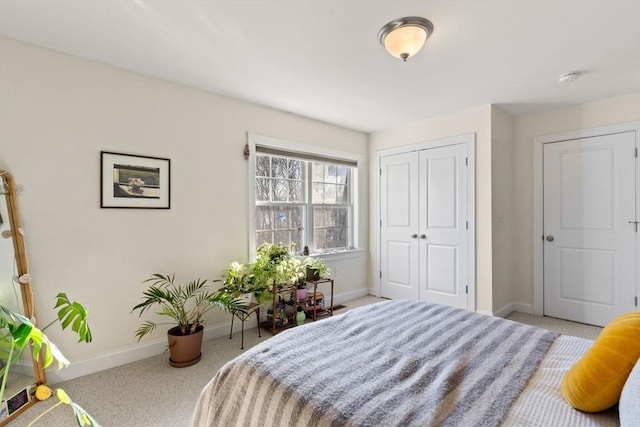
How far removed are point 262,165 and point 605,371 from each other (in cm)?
311

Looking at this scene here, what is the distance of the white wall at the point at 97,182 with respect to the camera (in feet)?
6.86

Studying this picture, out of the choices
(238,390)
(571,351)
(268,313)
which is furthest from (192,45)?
(571,351)

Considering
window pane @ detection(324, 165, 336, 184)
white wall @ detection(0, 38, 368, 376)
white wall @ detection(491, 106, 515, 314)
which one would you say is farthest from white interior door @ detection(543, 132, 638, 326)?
white wall @ detection(0, 38, 368, 376)

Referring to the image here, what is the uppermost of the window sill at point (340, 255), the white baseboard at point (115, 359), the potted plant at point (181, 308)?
the window sill at point (340, 255)

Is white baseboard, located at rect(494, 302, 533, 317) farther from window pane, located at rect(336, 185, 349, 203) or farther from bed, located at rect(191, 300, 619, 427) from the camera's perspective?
window pane, located at rect(336, 185, 349, 203)

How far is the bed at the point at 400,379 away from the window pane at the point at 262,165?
2.17 m

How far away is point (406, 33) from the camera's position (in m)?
1.83

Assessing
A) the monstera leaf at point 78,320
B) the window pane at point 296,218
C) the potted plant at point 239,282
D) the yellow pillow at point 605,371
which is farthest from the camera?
the window pane at point 296,218

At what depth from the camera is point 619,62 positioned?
2.34 m

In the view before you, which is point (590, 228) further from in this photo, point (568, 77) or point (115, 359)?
point (115, 359)

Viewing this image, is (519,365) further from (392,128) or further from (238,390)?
(392,128)

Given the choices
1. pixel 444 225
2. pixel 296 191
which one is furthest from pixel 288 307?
pixel 444 225

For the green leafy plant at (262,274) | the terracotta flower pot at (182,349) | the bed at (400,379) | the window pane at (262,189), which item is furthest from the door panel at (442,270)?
the terracotta flower pot at (182,349)

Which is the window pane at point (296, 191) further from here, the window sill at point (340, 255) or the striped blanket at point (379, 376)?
the striped blanket at point (379, 376)
